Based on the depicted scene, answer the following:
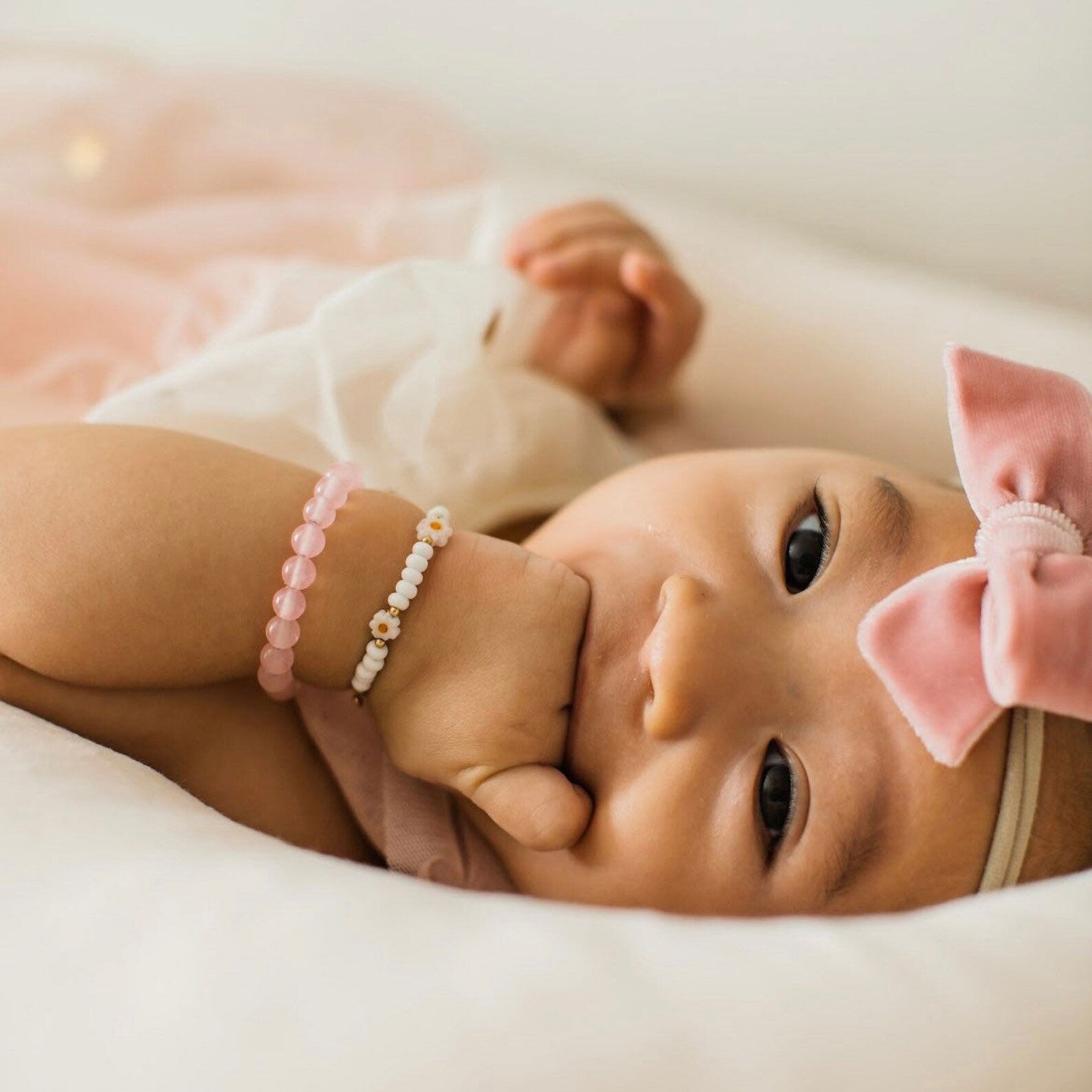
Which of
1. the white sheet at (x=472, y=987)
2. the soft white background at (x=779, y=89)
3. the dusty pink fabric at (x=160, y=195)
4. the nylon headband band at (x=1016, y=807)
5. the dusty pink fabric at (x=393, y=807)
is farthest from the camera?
the soft white background at (x=779, y=89)

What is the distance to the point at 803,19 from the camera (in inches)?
58.1

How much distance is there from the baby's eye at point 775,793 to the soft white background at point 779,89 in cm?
102

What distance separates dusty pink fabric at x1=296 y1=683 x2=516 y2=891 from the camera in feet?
2.85

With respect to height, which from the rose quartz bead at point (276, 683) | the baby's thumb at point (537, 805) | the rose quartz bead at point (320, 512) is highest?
the rose quartz bead at point (320, 512)

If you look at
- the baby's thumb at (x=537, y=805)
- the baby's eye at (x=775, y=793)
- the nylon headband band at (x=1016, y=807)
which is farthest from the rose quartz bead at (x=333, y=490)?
the nylon headband band at (x=1016, y=807)

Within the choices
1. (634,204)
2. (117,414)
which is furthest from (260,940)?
(634,204)

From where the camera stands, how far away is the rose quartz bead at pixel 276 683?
79cm

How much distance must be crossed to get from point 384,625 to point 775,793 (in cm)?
27

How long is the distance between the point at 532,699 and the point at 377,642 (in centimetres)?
11

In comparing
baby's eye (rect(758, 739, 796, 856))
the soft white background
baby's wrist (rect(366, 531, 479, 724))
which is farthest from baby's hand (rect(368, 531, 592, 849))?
the soft white background

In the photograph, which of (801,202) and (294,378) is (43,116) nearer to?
(294,378)

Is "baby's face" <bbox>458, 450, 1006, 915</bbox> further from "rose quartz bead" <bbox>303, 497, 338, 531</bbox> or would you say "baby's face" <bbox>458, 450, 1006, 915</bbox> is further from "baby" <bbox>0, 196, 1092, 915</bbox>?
"rose quartz bead" <bbox>303, 497, 338, 531</bbox>

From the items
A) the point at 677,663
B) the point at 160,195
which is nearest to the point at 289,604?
the point at 677,663

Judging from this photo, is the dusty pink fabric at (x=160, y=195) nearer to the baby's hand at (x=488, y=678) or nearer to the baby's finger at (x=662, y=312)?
the baby's finger at (x=662, y=312)
